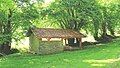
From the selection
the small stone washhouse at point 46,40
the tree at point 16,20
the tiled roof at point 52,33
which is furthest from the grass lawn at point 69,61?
the tree at point 16,20

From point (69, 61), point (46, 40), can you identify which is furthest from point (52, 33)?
point (69, 61)

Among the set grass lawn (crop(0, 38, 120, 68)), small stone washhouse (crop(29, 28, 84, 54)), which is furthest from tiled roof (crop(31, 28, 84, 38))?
grass lawn (crop(0, 38, 120, 68))

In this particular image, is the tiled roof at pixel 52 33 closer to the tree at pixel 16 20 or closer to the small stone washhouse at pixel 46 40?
the small stone washhouse at pixel 46 40

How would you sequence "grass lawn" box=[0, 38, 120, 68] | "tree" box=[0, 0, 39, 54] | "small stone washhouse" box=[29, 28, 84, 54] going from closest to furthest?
"grass lawn" box=[0, 38, 120, 68], "tree" box=[0, 0, 39, 54], "small stone washhouse" box=[29, 28, 84, 54]

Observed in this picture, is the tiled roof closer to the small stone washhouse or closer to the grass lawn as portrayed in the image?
the small stone washhouse

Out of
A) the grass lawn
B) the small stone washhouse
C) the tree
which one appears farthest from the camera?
the small stone washhouse

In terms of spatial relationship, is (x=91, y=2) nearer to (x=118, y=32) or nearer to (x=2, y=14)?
(x=2, y=14)

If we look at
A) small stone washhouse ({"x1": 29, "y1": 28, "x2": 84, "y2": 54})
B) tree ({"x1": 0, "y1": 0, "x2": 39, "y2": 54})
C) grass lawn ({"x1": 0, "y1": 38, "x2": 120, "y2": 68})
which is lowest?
grass lawn ({"x1": 0, "y1": 38, "x2": 120, "y2": 68})

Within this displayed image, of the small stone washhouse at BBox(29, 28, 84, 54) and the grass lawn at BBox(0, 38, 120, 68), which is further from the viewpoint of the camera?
the small stone washhouse at BBox(29, 28, 84, 54)

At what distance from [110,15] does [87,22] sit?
4755 millimetres

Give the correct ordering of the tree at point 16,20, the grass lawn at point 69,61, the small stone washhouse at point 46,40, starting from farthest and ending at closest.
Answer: the small stone washhouse at point 46,40 → the tree at point 16,20 → the grass lawn at point 69,61

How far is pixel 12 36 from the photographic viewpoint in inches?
1359

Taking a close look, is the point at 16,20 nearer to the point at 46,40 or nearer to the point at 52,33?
the point at 46,40

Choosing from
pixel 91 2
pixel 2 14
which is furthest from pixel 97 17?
pixel 2 14
